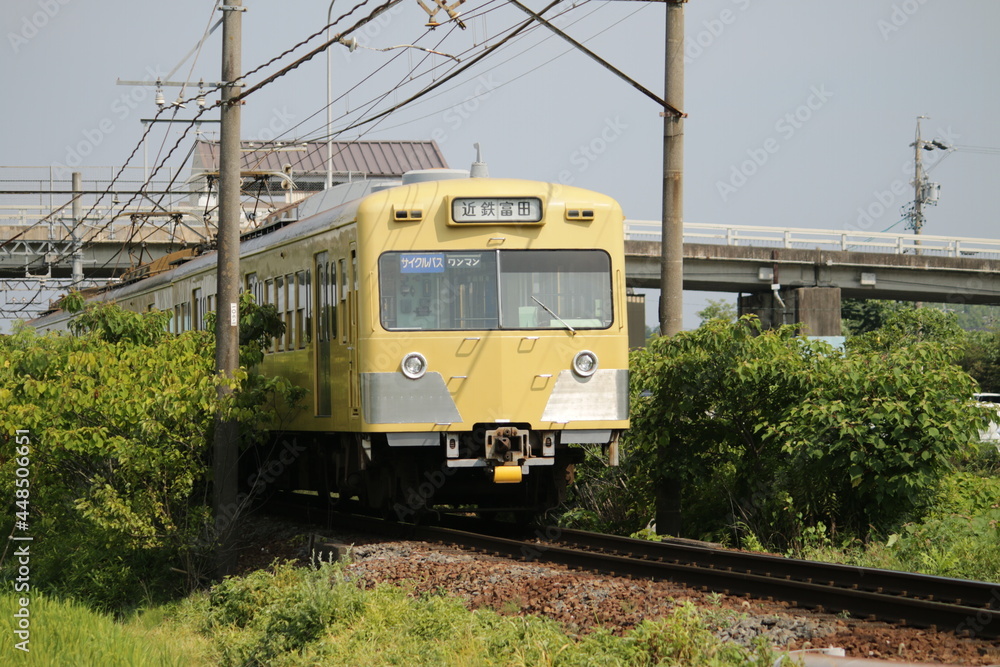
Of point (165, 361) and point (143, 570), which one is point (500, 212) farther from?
point (143, 570)

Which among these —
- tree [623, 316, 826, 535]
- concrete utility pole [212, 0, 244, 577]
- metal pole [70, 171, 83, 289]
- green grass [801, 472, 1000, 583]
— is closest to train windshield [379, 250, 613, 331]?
tree [623, 316, 826, 535]

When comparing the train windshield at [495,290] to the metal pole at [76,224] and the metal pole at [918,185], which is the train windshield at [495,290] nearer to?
the metal pole at [76,224]

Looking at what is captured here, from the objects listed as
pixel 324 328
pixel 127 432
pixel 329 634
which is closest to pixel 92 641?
pixel 329 634

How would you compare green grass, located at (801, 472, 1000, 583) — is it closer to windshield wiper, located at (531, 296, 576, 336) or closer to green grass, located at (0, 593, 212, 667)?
windshield wiper, located at (531, 296, 576, 336)

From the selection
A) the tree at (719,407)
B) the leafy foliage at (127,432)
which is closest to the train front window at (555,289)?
the tree at (719,407)

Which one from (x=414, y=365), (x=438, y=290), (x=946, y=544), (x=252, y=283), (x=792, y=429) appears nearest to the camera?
(x=946, y=544)

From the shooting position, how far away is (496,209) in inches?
479

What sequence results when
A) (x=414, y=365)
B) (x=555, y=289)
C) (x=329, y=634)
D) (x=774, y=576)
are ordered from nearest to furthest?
(x=329, y=634) → (x=774, y=576) → (x=414, y=365) → (x=555, y=289)

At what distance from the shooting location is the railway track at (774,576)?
7719 mm

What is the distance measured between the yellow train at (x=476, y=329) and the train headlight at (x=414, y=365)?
0.5 inches

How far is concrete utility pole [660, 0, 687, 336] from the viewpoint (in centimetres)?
1362

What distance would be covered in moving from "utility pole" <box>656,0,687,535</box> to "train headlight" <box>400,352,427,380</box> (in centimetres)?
313

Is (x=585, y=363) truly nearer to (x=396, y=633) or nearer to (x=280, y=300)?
(x=396, y=633)

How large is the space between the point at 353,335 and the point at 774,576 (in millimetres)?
4812
